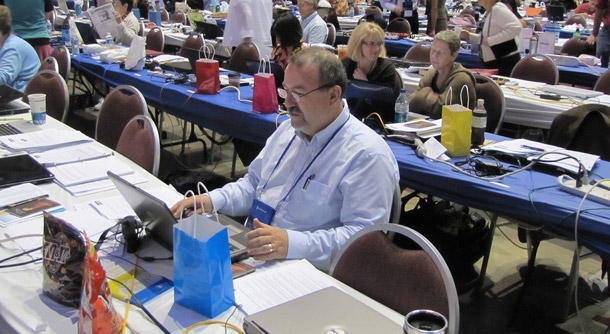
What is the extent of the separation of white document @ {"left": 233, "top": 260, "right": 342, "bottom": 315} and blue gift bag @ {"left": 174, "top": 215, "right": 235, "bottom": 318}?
2.6 inches

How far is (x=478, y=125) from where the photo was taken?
2.82 metres

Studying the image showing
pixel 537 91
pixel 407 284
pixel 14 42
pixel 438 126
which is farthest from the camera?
pixel 537 91

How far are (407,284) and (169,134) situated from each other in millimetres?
4161

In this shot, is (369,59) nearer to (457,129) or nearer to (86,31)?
(457,129)

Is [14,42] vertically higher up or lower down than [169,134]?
higher up

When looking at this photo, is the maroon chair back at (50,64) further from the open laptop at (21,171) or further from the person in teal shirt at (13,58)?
the open laptop at (21,171)

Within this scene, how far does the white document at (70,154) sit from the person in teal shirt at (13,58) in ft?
5.41

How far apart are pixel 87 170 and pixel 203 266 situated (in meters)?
1.20

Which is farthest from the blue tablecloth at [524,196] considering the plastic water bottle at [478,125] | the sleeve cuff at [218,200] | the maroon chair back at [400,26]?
the maroon chair back at [400,26]

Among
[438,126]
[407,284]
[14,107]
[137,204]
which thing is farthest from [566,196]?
[14,107]

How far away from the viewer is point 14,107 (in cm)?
313

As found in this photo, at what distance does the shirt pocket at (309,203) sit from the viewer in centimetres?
187

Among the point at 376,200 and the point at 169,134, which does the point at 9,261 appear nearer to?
the point at 376,200

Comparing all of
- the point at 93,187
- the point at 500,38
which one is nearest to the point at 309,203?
the point at 93,187
